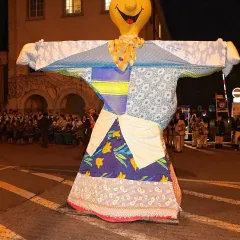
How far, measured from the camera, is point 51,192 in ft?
20.2

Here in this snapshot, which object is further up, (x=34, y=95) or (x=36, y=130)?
(x=34, y=95)

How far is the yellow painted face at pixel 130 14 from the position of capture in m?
4.56

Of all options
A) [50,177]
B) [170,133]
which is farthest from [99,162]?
[170,133]

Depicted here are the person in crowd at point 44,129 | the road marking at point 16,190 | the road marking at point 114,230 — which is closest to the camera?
the road marking at point 114,230

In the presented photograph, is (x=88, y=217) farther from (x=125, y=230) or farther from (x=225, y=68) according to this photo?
(x=225, y=68)

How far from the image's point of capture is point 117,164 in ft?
14.5

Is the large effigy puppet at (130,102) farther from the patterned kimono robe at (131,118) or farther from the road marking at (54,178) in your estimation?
the road marking at (54,178)

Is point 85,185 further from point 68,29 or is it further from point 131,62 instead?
point 68,29

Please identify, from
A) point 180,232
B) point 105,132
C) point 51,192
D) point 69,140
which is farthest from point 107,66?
point 69,140

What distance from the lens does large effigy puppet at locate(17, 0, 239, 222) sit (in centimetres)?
430

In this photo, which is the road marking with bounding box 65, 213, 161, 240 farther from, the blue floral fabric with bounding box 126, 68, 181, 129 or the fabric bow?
the fabric bow

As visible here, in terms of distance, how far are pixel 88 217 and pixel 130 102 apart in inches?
58.4

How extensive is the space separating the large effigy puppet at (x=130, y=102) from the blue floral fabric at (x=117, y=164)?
0.5 inches

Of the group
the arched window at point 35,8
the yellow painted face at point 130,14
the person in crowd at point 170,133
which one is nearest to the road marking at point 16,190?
the yellow painted face at point 130,14
